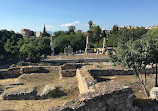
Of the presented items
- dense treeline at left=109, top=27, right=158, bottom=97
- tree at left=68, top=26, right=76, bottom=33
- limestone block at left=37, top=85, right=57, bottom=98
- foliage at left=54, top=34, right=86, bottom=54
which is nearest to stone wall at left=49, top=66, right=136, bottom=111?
A: dense treeline at left=109, top=27, right=158, bottom=97

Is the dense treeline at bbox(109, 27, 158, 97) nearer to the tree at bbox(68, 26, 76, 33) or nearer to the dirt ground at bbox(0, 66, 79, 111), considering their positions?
the dirt ground at bbox(0, 66, 79, 111)

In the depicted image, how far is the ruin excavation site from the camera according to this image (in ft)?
18.1

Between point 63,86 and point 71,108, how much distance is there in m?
6.83

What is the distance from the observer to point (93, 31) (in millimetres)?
83375

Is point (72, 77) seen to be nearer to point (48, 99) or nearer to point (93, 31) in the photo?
point (48, 99)

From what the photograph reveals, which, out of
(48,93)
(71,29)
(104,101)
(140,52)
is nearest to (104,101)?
(104,101)

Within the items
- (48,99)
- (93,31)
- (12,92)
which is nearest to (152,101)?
(48,99)

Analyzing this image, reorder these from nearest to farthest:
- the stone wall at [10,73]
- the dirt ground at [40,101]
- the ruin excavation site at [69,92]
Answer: the ruin excavation site at [69,92]
the dirt ground at [40,101]
the stone wall at [10,73]

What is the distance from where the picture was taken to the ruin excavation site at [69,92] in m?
5.53

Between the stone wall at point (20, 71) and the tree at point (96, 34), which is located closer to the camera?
the stone wall at point (20, 71)

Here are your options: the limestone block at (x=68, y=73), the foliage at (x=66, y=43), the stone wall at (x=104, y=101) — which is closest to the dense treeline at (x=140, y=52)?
the stone wall at (x=104, y=101)

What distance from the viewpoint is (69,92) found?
10.5 meters

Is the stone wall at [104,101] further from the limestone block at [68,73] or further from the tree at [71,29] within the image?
the tree at [71,29]

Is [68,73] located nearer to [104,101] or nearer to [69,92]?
[69,92]
